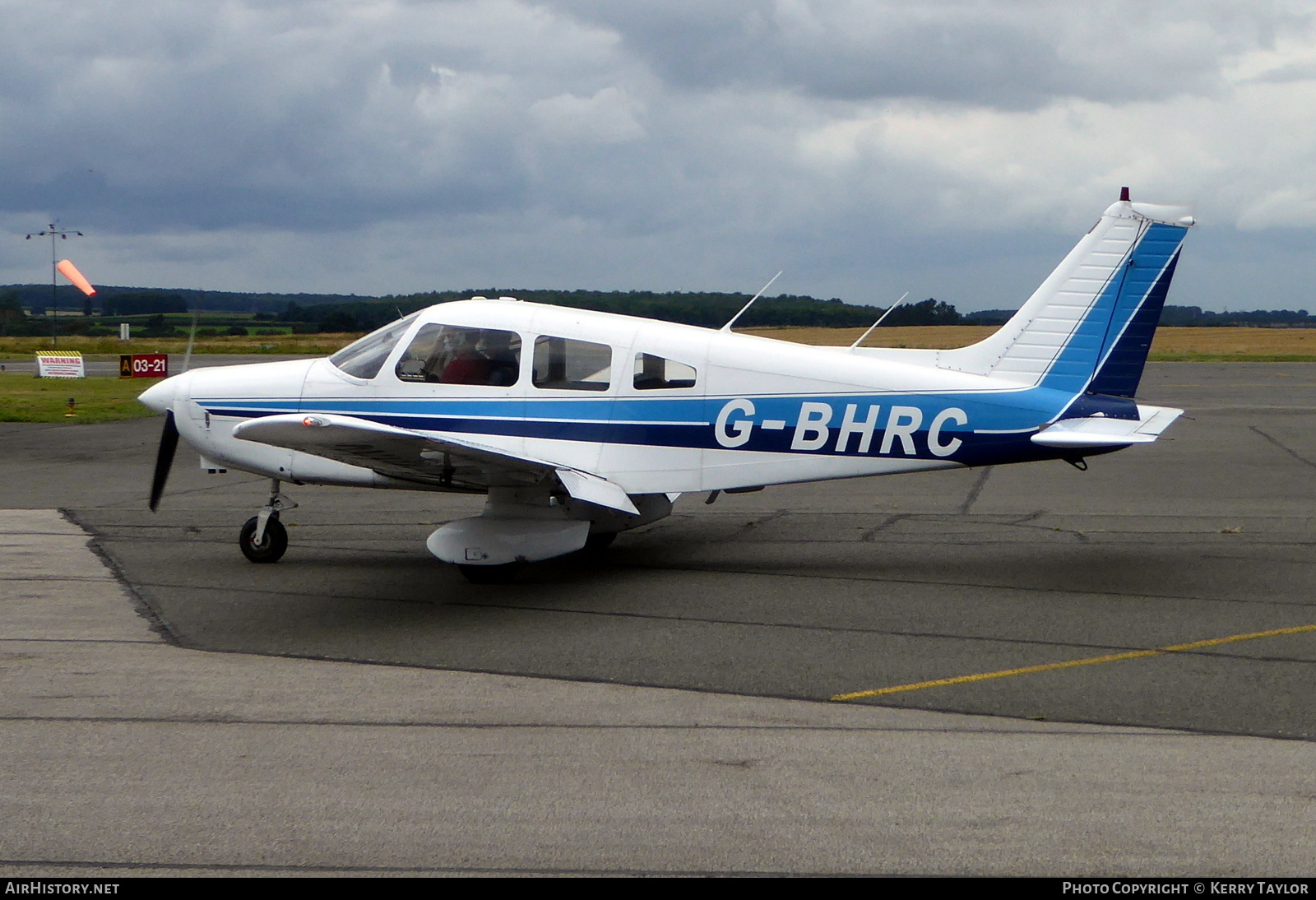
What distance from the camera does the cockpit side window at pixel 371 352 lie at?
32.6 ft

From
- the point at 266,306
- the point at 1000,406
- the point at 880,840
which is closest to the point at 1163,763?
the point at 880,840

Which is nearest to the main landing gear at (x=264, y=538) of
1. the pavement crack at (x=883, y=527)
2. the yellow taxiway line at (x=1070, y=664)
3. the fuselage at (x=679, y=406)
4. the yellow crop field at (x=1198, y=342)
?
the fuselage at (x=679, y=406)

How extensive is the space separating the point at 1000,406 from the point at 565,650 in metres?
4.21

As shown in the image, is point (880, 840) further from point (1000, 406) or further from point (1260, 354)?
point (1260, 354)

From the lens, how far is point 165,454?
10.4 metres

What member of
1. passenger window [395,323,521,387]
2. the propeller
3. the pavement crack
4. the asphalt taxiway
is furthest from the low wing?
the pavement crack

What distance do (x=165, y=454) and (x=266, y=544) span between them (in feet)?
3.83

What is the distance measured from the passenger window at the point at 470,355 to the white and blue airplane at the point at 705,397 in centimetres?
1

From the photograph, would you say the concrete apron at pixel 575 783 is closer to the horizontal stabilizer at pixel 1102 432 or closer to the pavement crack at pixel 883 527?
the horizontal stabilizer at pixel 1102 432

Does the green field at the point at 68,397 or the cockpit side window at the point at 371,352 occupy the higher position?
the cockpit side window at the point at 371,352

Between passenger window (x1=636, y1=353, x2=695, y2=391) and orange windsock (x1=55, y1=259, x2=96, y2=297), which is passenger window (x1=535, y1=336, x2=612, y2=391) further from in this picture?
orange windsock (x1=55, y1=259, x2=96, y2=297)

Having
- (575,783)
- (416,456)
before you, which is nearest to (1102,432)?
(416,456)

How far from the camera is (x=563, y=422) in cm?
974

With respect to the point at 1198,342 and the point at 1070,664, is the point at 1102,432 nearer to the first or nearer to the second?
the point at 1070,664
